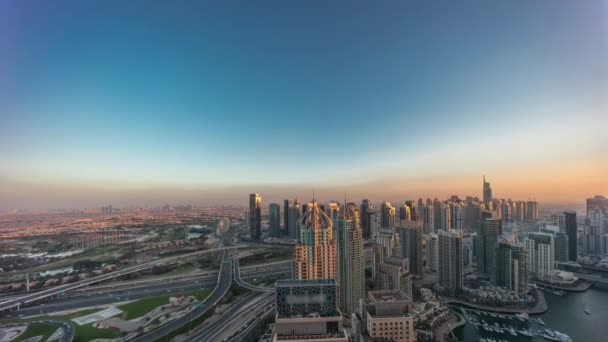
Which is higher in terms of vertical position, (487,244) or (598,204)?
(598,204)

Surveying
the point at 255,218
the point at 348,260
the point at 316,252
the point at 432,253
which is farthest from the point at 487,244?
the point at 255,218

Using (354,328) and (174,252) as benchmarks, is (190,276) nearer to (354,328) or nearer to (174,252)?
(174,252)

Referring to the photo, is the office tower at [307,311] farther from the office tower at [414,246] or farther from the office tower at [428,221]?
the office tower at [428,221]

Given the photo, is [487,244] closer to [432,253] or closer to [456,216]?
[432,253]

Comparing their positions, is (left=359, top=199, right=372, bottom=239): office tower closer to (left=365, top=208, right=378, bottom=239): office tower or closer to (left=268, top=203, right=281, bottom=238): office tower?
(left=365, top=208, right=378, bottom=239): office tower

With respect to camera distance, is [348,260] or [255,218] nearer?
[348,260]

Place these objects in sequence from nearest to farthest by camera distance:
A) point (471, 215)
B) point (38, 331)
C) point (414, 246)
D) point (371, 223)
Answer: point (38, 331) → point (414, 246) → point (371, 223) → point (471, 215)

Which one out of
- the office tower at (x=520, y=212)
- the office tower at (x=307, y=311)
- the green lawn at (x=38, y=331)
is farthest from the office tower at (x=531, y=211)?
the green lawn at (x=38, y=331)

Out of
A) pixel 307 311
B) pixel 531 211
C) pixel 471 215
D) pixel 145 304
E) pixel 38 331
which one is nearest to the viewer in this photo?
pixel 307 311
